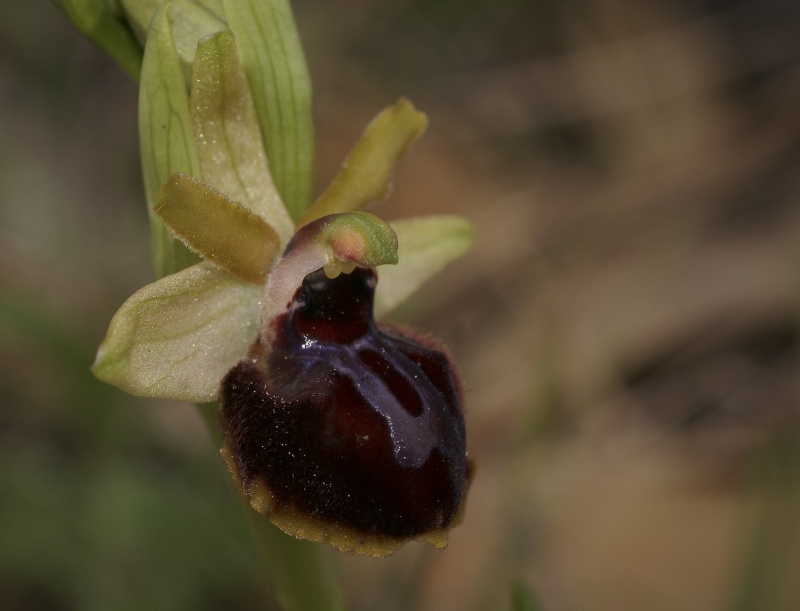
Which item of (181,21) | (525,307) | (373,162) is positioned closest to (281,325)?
(373,162)

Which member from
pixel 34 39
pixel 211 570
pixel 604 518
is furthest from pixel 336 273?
pixel 34 39

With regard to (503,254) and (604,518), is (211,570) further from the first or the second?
(503,254)

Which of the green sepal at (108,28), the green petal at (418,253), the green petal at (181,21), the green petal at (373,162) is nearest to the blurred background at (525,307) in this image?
the green petal at (418,253)

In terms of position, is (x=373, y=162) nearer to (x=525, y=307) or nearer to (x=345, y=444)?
(x=345, y=444)

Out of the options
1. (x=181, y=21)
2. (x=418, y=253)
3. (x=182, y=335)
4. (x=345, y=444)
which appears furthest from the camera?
(x=418, y=253)

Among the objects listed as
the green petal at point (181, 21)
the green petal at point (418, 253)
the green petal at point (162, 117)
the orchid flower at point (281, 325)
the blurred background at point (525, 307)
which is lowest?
the blurred background at point (525, 307)

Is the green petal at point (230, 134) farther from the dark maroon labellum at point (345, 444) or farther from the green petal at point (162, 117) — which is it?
the dark maroon labellum at point (345, 444)

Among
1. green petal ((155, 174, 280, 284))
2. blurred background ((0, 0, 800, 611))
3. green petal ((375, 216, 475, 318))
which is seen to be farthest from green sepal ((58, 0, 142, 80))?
blurred background ((0, 0, 800, 611))
